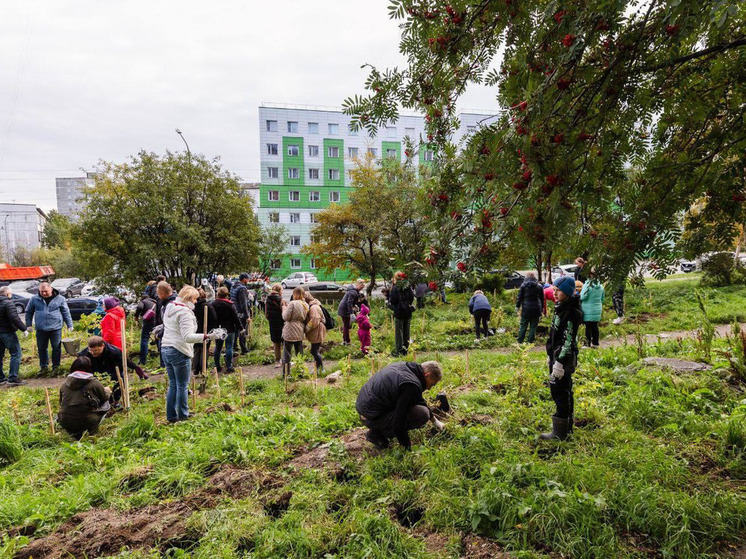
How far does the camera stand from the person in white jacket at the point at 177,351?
5547 millimetres

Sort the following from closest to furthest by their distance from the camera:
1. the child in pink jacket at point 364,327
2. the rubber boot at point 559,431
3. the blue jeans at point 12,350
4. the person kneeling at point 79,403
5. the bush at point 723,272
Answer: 1. the rubber boot at point 559,431
2. the person kneeling at point 79,403
3. the blue jeans at point 12,350
4. the child in pink jacket at point 364,327
5. the bush at point 723,272

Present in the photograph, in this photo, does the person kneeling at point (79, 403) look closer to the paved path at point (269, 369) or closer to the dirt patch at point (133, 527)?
the paved path at point (269, 369)

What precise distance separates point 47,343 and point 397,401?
8386 mm

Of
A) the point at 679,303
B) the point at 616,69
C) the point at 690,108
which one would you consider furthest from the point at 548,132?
the point at 679,303

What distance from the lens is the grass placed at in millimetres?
2953

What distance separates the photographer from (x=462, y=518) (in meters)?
3.17

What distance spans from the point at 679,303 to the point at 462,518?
42.4 ft

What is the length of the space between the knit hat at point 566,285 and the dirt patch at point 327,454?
2.55m

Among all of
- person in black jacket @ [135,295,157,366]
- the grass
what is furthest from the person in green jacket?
person in black jacket @ [135,295,157,366]

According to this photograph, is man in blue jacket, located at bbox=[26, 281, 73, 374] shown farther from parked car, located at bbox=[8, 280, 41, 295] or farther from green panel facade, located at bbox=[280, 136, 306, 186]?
green panel facade, located at bbox=[280, 136, 306, 186]

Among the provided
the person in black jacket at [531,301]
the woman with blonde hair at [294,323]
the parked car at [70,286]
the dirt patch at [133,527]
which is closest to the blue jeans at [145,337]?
the woman with blonde hair at [294,323]

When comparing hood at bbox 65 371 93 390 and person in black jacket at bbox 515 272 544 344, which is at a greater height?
person in black jacket at bbox 515 272 544 344

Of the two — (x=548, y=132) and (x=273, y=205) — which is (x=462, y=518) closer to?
(x=548, y=132)

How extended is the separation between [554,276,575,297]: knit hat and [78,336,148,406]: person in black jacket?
617cm
